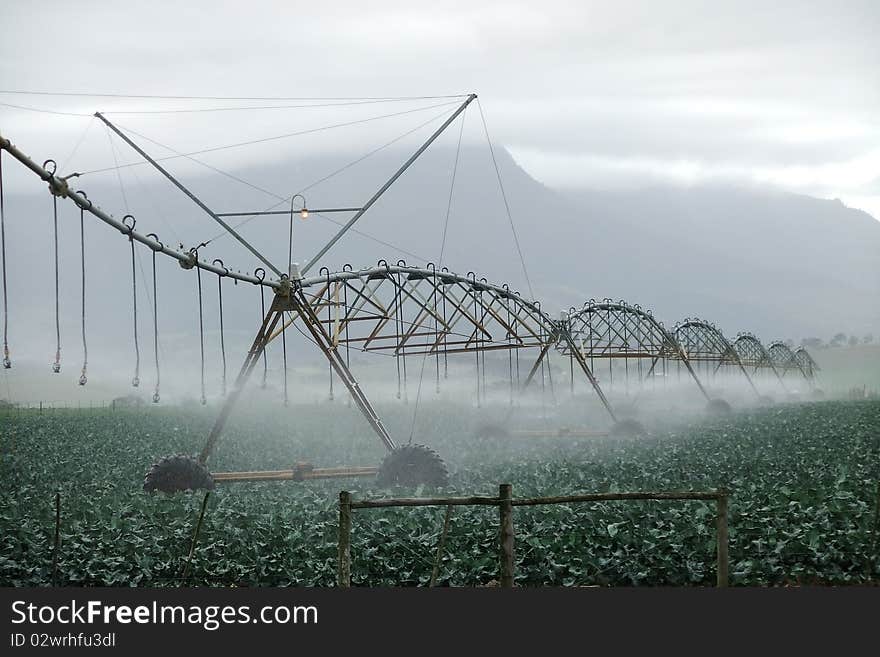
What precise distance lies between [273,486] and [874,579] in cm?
1322


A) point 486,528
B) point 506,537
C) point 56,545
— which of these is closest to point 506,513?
point 506,537

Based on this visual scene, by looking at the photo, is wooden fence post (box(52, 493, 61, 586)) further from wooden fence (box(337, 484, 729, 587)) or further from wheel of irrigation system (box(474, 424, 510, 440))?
wheel of irrigation system (box(474, 424, 510, 440))

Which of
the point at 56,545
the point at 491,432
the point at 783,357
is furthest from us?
the point at 783,357

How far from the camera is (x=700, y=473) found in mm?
22672

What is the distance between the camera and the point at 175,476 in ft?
71.9

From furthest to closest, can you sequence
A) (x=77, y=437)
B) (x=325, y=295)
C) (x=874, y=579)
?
(x=77, y=437) → (x=325, y=295) → (x=874, y=579)

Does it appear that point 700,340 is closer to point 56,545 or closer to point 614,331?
point 614,331

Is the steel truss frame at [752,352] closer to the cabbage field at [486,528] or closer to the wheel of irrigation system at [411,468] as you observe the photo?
the cabbage field at [486,528]

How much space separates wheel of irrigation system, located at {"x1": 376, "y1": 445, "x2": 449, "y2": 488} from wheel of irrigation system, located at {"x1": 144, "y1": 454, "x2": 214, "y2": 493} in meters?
3.85

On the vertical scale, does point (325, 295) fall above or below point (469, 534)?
above

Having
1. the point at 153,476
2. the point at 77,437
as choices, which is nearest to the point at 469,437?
the point at 77,437

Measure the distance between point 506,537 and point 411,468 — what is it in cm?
1015

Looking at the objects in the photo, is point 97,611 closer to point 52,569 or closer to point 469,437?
point 52,569

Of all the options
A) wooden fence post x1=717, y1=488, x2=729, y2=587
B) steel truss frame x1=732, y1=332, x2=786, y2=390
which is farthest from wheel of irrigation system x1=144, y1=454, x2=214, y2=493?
steel truss frame x1=732, y1=332, x2=786, y2=390
